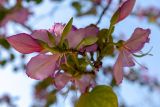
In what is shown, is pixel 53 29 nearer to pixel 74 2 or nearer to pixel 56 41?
pixel 56 41

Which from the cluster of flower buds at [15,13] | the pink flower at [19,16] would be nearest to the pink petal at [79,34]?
the cluster of flower buds at [15,13]

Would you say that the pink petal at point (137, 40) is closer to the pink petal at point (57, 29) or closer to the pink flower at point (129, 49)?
the pink flower at point (129, 49)

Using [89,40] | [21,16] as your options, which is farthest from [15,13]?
[89,40]

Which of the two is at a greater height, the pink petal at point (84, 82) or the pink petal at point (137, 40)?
the pink petal at point (137, 40)

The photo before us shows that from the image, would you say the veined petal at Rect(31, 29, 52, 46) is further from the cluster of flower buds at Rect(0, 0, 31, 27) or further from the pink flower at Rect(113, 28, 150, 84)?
the cluster of flower buds at Rect(0, 0, 31, 27)

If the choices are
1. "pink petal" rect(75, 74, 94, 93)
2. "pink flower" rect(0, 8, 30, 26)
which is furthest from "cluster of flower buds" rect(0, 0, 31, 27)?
"pink petal" rect(75, 74, 94, 93)

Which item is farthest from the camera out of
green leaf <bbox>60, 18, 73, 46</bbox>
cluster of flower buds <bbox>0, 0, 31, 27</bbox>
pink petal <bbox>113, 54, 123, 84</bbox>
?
cluster of flower buds <bbox>0, 0, 31, 27</bbox>

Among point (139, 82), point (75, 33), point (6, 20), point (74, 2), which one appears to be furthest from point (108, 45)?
point (139, 82)
